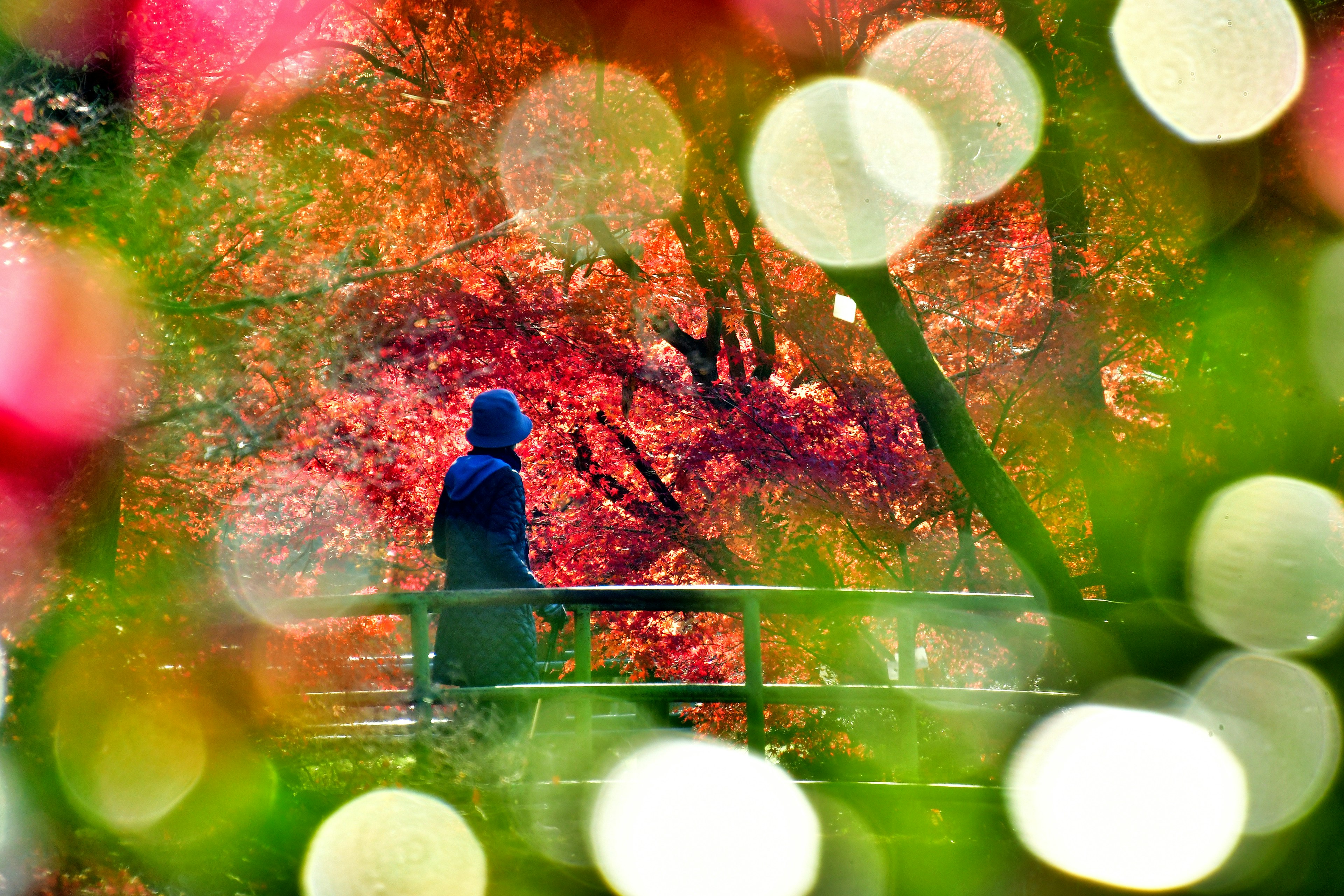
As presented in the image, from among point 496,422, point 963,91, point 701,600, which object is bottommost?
point 701,600

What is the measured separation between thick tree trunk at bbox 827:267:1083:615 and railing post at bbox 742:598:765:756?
1.31 metres

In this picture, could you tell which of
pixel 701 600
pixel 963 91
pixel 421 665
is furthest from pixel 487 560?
pixel 963 91

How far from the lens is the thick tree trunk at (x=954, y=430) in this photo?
532 cm

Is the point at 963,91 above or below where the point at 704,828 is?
above

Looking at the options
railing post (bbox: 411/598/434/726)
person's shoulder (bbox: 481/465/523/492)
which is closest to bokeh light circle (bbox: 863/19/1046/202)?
person's shoulder (bbox: 481/465/523/492)

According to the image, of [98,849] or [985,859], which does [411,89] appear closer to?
[98,849]

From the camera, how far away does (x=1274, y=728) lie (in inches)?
189

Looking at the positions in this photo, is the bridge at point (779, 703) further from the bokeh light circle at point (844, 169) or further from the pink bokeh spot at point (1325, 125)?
the bokeh light circle at point (844, 169)

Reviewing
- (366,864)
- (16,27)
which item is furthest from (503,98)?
(366,864)

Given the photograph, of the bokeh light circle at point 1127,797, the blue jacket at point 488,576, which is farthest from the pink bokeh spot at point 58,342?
the bokeh light circle at point 1127,797

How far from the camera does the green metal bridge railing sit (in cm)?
485

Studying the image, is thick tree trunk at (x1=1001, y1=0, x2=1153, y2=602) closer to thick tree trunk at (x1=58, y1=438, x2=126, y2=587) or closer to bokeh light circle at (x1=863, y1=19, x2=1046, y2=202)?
bokeh light circle at (x1=863, y1=19, x2=1046, y2=202)

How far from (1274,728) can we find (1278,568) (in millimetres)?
725

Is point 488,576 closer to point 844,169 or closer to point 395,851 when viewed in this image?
point 395,851
